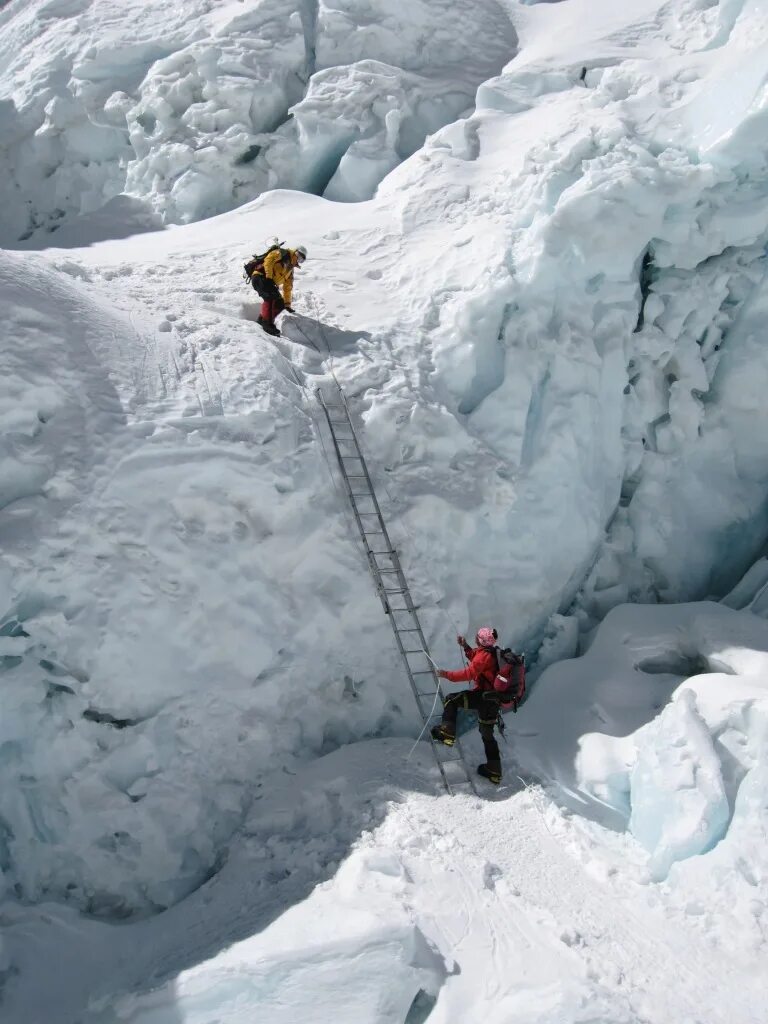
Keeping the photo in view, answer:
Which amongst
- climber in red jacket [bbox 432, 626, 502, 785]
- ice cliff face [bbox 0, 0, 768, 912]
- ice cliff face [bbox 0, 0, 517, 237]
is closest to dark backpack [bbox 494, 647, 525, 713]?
climber in red jacket [bbox 432, 626, 502, 785]

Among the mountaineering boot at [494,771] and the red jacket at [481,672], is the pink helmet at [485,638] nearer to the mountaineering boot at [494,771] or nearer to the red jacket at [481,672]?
the red jacket at [481,672]

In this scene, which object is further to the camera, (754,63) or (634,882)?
(754,63)

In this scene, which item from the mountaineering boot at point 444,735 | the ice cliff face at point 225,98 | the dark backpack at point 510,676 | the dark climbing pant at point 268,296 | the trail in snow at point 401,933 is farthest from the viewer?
the ice cliff face at point 225,98

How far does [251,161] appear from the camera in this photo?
1028 centimetres

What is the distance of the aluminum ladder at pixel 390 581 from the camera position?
572cm

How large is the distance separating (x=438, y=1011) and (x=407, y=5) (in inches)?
453

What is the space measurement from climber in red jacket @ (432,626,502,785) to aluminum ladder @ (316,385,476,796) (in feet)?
0.55

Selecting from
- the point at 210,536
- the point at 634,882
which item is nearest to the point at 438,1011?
→ the point at 634,882

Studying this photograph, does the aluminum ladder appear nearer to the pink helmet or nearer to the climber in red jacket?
the climber in red jacket

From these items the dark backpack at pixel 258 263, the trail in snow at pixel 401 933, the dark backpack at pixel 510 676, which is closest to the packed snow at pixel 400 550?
the trail in snow at pixel 401 933

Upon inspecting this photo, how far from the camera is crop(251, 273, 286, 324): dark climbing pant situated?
269 inches

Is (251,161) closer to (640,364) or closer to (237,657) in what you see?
(640,364)

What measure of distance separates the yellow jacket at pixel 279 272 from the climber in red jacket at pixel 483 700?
10.9 feet

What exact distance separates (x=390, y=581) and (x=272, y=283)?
8.72 feet
